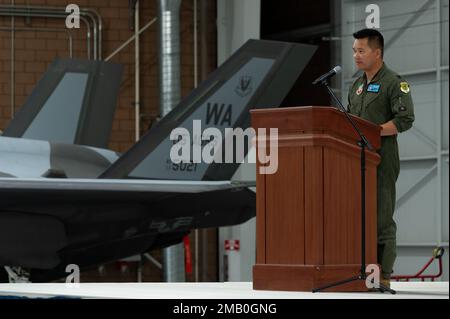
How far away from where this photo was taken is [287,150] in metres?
3.99

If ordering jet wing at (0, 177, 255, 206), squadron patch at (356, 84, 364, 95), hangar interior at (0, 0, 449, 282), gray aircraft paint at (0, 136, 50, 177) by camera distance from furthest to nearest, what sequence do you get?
hangar interior at (0, 0, 449, 282), gray aircraft paint at (0, 136, 50, 177), jet wing at (0, 177, 255, 206), squadron patch at (356, 84, 364, 95)

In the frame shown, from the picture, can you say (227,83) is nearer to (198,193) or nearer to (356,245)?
(198,193)

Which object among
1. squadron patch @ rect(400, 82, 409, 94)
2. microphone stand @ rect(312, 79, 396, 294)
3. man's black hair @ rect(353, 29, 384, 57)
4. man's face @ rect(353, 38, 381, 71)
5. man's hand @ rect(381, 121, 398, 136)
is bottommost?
microphone stand @ rect(312, 79, 396, 294)

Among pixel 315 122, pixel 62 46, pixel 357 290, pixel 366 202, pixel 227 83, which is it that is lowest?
pixel 357 290

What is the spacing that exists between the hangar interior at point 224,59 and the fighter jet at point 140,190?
2757 millimetres

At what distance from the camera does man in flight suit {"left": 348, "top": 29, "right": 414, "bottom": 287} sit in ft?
13.8

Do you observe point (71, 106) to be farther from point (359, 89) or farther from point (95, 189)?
point (359, 89)

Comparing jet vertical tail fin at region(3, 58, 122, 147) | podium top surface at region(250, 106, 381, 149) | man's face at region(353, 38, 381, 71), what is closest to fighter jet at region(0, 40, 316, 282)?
jet vertical tail fin at region(3, 58, 122, 147)

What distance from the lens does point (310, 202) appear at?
3.92 m

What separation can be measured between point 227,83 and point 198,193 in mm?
1245

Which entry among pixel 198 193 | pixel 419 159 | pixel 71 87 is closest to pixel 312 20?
pixel 419 159

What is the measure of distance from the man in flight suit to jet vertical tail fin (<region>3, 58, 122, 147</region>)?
22.9 feet

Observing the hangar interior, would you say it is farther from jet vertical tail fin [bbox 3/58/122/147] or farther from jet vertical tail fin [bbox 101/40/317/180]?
jet vertical tail fin [bbox 101/40/317/180]
